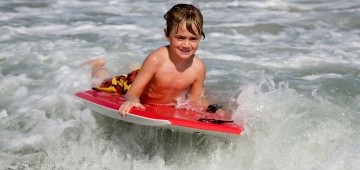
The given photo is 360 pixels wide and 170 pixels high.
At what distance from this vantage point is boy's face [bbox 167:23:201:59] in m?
4.50

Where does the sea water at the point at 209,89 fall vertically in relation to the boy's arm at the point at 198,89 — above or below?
below

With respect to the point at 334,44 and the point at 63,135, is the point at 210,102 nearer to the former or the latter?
the point at 63,135

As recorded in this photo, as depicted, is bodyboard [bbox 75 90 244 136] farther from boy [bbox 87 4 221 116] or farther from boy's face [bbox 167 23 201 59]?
boy's face [bbox 167 23 201 59]

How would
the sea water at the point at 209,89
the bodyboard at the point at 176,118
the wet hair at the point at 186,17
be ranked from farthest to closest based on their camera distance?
the sea water at the point at 209,89 < the wet hair at the point at 186,17 < the bodyboard at the point at 176,118

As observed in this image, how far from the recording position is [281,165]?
4.49 metres

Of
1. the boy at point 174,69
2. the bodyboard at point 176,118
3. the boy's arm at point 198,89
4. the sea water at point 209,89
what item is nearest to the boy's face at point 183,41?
the boy at point 174,69

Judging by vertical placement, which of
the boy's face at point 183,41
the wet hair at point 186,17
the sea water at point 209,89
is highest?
the wet hair at point 186,17

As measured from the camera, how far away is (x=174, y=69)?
4.82m

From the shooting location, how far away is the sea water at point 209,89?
4590 millimetres

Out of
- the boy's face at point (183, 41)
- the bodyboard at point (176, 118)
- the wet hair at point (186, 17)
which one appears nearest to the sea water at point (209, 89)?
the bodyboard at point (176, 118)

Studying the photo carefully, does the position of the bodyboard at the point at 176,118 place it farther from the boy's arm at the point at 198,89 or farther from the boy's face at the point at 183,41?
the boy's face at the point at 183,41

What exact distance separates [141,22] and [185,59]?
472 centimetres

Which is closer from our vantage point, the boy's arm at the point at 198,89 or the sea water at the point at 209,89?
the sea water at the point at 209,89

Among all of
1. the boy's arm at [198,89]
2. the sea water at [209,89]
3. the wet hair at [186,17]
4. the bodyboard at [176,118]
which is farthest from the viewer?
the boy's arm at [198,89]
